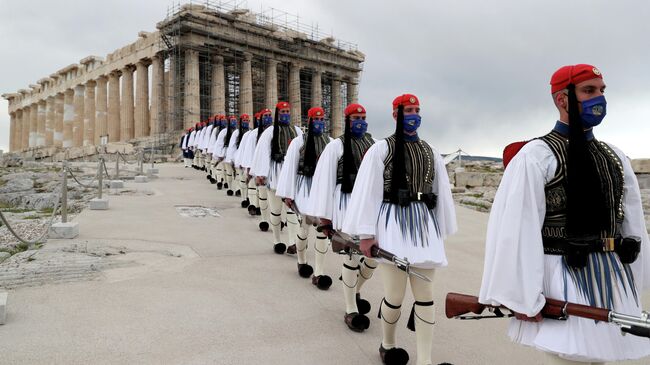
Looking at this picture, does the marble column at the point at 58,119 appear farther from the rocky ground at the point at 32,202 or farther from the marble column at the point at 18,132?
the rocky ground at the point at 32,202

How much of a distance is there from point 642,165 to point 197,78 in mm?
32601

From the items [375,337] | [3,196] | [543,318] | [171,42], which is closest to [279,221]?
[375,337]

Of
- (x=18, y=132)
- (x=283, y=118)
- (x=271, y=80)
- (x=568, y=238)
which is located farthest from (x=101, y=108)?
(x=568, y=238)

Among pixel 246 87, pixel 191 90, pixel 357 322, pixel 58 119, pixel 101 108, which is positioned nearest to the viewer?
pixel 357 322

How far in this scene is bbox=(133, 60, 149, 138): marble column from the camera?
141 ft

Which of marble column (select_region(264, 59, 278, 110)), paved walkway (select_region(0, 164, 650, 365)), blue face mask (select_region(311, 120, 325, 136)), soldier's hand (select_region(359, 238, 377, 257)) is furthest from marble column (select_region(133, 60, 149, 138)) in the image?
A: soldier's hand (select_region(359, 238, 377, 257))

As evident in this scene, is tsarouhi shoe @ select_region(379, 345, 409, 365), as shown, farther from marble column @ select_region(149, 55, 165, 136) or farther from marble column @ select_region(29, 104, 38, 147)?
marble column @ select_region(29, 104, 38, 147)

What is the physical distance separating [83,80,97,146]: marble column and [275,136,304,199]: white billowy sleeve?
51851mm

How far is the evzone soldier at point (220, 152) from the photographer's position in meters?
15.5

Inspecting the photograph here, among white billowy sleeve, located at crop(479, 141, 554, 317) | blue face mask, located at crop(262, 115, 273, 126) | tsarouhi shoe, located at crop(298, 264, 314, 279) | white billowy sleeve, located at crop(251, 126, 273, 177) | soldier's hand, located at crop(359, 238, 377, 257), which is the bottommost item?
tsarouhi shoe, located at crop(298, 264, 314, 279)

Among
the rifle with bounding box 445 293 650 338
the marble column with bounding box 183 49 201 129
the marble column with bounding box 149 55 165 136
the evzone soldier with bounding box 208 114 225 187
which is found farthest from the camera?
the marble column with bounding box 149 55 165 136

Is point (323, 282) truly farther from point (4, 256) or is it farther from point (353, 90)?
point (353, 90)

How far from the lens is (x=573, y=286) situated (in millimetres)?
2371

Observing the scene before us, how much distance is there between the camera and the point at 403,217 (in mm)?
3846
